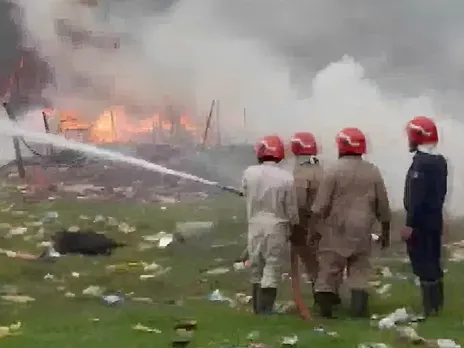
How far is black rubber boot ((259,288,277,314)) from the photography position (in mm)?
3906

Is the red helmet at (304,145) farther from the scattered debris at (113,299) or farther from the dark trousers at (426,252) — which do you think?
the scattered debris at (113,299)

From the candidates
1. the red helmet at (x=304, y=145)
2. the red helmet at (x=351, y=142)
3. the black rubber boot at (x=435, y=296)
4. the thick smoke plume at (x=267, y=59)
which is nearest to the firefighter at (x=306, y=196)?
the red helmet at (x=304, y=145)

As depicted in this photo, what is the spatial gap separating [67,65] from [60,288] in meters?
1.63

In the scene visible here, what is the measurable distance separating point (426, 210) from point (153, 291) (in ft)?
5.25

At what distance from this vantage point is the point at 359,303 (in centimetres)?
392

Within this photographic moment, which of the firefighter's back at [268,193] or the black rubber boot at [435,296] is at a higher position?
the firefighter's back at [268,193]

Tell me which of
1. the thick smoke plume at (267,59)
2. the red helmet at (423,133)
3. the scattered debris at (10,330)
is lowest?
the scattered debris at (10,330)

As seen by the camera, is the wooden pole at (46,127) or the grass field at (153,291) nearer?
the grass field at (153,291)

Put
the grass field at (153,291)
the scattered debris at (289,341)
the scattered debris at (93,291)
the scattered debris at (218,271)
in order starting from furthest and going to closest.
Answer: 1. the scattered debris at (218,271)
2. the scattered debris at (93,291)
3. the grass field at (153,291)
4. the scattered debris at (289,341)

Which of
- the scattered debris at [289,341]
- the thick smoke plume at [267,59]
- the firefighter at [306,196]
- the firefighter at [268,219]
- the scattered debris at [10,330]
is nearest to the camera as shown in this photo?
the scattered debris at [289,341]

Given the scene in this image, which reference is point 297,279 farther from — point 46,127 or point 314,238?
point 46,127

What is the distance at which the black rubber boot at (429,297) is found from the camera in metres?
3.93

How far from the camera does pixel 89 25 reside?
5410 mm

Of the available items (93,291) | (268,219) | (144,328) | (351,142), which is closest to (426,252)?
(351,142)
